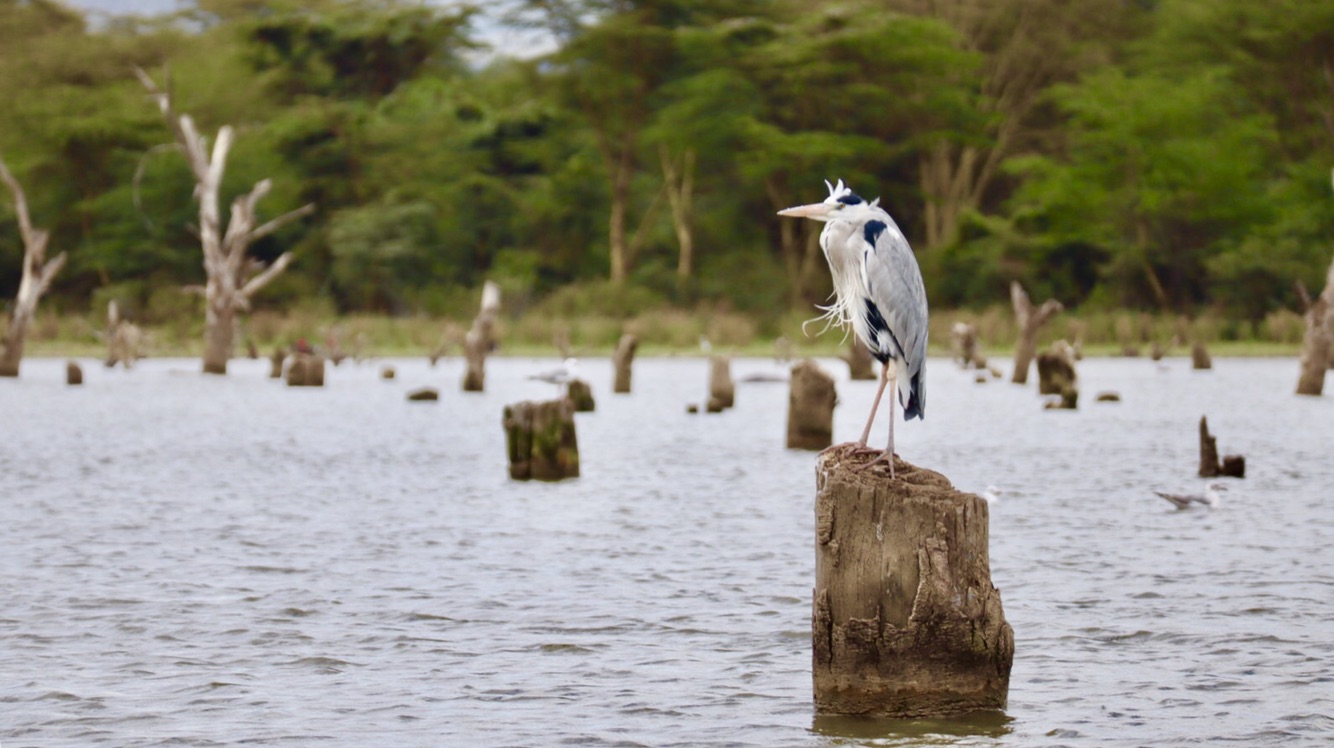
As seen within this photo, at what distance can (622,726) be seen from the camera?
773cm

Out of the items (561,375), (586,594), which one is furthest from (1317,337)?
(586,594)

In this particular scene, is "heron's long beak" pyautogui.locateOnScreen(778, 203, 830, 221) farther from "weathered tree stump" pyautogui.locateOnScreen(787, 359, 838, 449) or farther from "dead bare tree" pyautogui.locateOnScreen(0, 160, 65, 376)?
"dead bare tree" pyautogui.locateOnScreen(0, 160, 65, 376)

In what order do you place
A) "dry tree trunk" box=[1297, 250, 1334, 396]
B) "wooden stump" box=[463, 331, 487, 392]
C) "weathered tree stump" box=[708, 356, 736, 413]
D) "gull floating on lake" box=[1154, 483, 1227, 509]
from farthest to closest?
"wooden stump" box=[463, 331, 487, 392]
"weathered tree stump" box=[708, 356, 736, 413]
"dry tree trunk" box=[1297, 250, 1334, 396]
"gull floating on lake" box=[1154, 483, 1227, 509]

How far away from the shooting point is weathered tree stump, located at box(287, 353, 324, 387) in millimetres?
39875

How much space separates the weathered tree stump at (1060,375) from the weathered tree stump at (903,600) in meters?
23.0

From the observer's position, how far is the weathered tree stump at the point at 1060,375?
30234 millimetres

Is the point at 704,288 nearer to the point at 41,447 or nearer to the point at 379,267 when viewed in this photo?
the point at 379,267

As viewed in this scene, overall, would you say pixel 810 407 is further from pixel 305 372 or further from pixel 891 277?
pixel 305 372

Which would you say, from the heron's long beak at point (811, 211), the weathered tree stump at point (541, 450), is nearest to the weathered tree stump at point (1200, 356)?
the weathered tree stump at point (541, 450)

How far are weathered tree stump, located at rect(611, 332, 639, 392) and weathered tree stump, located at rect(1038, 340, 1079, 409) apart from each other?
8085mm

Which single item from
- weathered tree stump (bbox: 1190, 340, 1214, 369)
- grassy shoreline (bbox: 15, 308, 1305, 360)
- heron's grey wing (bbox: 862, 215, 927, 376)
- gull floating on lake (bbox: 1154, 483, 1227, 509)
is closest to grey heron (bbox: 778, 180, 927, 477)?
heron's grey wing (bbox: 862, 215, 927, 376)

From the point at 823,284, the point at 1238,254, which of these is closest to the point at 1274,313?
the point at 1238,254

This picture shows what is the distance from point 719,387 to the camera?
3109 cm

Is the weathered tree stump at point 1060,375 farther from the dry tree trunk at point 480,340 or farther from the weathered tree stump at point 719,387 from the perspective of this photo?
the dry tree trunk at point 480,340
